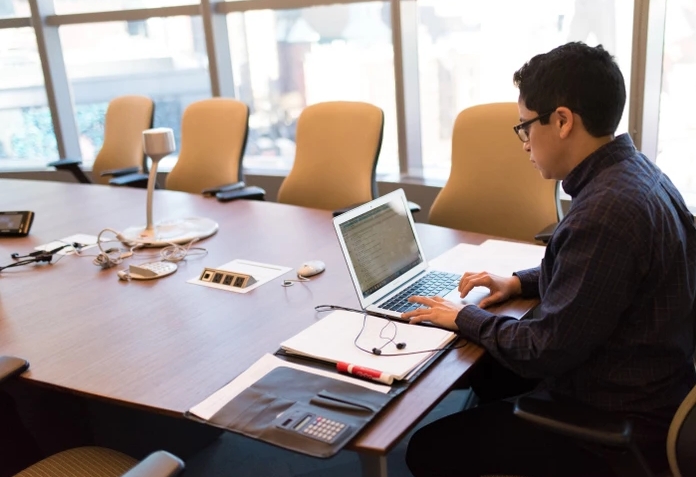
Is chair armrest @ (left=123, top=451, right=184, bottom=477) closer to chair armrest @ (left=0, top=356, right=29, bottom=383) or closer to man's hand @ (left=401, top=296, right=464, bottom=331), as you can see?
chair armrest @ (left=0, top=356, right=29, bottom=383)

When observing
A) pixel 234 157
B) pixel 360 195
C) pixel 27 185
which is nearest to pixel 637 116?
pixel 360 195

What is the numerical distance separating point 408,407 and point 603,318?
411 mm

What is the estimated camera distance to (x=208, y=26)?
4.49m

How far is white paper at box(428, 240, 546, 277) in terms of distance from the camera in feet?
6.31

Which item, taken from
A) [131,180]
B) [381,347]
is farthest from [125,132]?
[381,347]

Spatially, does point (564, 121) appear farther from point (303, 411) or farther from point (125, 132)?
point (125, 132)

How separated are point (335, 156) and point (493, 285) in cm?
145

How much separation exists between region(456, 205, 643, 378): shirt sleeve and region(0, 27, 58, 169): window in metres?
5.06

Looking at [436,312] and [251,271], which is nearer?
[436,312]

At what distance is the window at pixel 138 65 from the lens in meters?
4.82

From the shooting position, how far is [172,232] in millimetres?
2490

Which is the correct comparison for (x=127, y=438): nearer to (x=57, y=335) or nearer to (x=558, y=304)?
(x=57, y=335)

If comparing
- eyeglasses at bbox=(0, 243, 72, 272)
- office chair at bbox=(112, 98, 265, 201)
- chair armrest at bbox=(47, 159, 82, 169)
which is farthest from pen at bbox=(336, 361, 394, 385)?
chair armrest at bbox=(47, 159, 82, 169)

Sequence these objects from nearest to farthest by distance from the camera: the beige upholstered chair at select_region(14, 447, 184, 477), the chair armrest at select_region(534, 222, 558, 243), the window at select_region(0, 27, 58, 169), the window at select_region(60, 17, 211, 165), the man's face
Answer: the man's face, the beige upholstered chair at select_region(14, 447, 184, 477), the chair armrest at select_region(534, 222, 558, 243), the window at select_region(60, 17, 211, 165), the window at select_region(0, 27, 58, 169)
